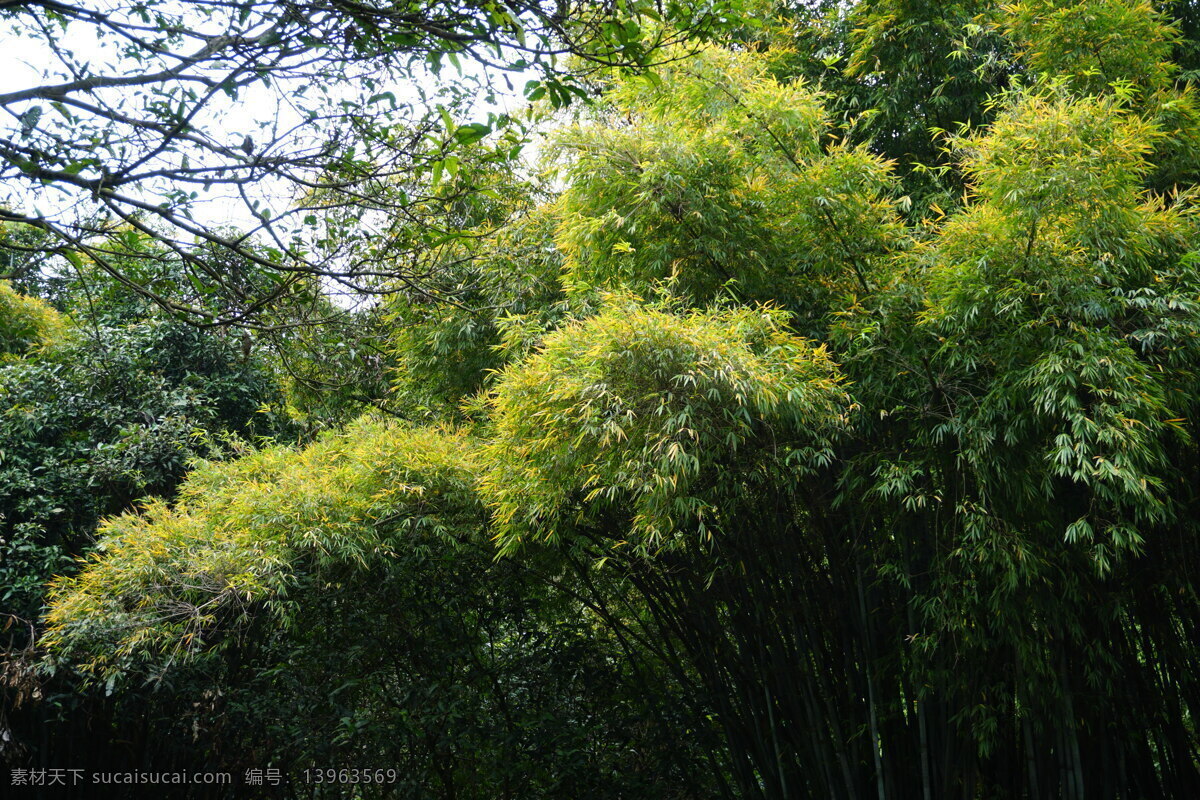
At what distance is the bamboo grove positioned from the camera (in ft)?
9.79

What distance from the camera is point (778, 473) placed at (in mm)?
3301

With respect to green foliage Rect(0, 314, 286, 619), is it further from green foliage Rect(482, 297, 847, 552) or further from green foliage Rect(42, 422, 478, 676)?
green foliage Rect(482, 297, 847, 552)

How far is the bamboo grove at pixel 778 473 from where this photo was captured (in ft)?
9.79

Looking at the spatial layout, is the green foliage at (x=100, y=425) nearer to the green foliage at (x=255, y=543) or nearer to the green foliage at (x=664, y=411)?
the green foliage at (x=255, y=543)

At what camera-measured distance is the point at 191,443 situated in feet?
17.3

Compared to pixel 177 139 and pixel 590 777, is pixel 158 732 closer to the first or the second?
pixel 590 777

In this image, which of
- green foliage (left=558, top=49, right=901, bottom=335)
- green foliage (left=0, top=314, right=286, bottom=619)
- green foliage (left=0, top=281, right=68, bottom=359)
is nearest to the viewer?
green foliage (left=558, top=49, right=901, bottom=335)

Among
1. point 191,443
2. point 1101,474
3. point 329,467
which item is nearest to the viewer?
point 1101,474

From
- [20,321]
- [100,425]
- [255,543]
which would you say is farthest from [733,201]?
[20,321]

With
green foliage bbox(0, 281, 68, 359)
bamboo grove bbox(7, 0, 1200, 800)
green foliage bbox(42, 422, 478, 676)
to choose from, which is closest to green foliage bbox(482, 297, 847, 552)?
bamboo grove bbox(7, 0, 1200, 800)

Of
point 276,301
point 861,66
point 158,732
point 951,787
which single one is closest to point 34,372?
point 158,732

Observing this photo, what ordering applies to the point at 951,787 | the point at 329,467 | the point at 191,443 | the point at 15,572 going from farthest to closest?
the point at 191,443 → the point at 15,572 → the point at 329,467 → the point at 951,787

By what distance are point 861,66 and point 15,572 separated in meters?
4.81

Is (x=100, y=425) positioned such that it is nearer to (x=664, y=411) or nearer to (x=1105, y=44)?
(x=664, y=411)
